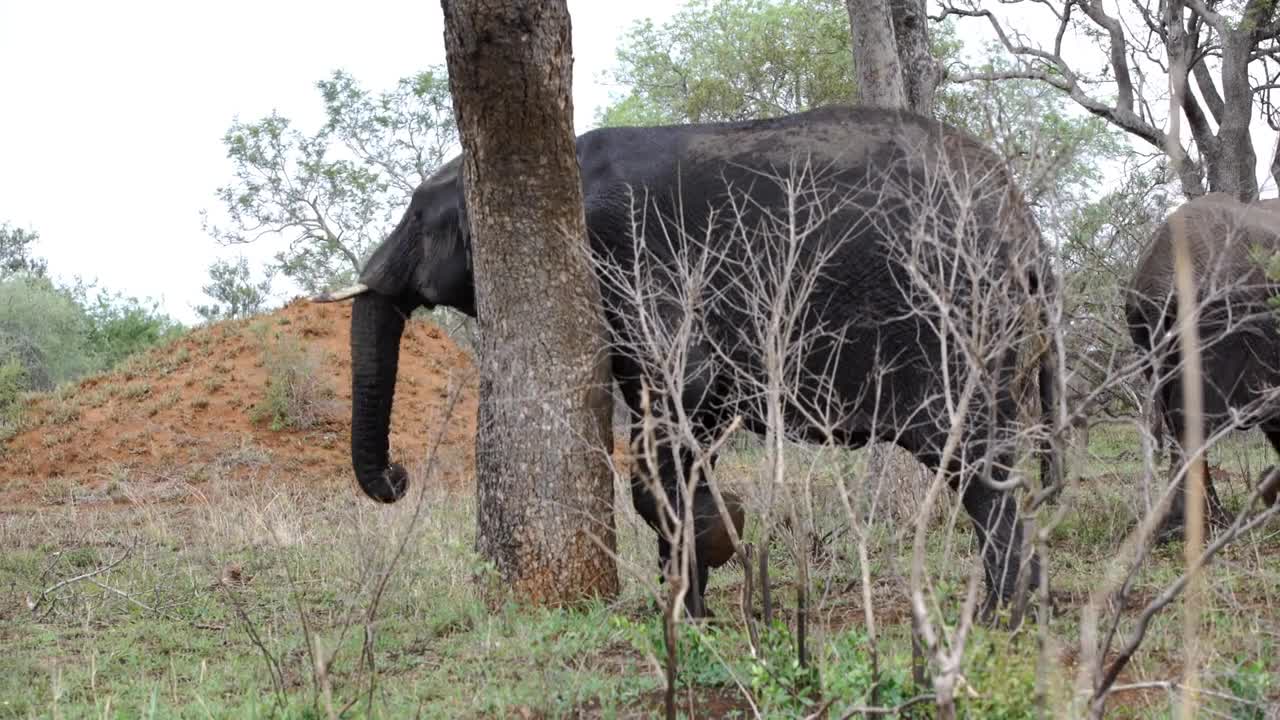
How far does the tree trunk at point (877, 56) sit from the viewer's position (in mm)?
9305

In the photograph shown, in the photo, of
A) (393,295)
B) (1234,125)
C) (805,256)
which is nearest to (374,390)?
(393,295)

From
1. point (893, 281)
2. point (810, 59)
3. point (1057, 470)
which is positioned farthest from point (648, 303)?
point (810, 59)

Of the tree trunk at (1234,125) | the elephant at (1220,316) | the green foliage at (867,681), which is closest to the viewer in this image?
the green foliage at (867,681)

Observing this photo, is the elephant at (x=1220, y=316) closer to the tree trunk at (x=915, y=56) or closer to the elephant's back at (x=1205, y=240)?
the elephant's back at (x=1205, y=240)

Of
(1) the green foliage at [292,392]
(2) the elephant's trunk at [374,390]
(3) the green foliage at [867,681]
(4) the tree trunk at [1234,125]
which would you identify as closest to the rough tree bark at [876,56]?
(2) the elephant's trunk at [374,390]

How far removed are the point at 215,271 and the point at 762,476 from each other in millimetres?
33608

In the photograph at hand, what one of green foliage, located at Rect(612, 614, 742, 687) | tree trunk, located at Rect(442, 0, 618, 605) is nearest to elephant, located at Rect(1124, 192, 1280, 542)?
tree trunk, located at Rect(442, 0, 618, 605)

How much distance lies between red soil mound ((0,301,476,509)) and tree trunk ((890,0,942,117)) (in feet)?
21.6

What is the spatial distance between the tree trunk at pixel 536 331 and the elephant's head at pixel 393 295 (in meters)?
0.99

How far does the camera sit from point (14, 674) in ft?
17.3

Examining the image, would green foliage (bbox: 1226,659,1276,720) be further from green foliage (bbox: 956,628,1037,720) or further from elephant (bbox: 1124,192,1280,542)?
elephant (bbox: 1124,192,1280,542)

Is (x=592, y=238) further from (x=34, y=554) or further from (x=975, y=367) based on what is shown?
(x=34, y=554)

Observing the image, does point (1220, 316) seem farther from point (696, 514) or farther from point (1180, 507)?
point (696, 514)

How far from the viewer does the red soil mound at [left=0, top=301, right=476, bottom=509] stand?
15.1 metres
